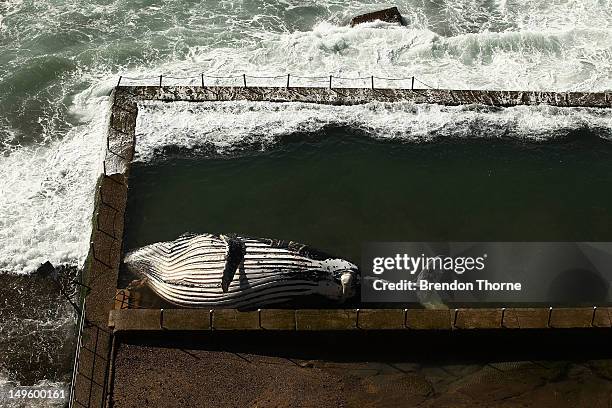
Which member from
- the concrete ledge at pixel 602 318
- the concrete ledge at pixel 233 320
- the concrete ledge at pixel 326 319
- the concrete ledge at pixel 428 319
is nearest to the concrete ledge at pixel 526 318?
the concrete ledge at pixel 602 318

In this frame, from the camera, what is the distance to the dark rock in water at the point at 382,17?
32969 mm

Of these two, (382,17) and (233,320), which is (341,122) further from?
(233,320)

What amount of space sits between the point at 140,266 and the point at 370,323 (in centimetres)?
686

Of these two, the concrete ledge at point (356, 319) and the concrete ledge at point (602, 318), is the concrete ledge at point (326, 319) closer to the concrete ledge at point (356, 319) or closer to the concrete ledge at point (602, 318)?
the concrete ledge at point (356, 319)

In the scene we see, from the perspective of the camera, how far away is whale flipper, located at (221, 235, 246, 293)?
68.3ft

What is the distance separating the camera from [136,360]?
20.5 metres

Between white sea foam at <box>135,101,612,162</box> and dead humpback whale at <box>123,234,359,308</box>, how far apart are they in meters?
6.09

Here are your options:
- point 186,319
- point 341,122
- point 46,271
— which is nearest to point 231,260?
point 186,319

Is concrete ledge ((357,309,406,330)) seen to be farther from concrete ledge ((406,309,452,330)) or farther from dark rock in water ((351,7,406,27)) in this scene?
dark rock in water ((351,7,406,27))

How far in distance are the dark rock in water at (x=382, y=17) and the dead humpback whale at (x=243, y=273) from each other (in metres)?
14.6

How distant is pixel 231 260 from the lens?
20.9m

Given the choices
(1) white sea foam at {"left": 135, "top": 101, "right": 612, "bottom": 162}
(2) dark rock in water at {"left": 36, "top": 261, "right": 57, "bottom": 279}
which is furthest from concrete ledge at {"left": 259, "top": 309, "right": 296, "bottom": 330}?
(1) white sea foam at {"left": 135, "top": 101, "right": 612, "bottom": 162}

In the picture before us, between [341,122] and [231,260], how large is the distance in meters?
8.65

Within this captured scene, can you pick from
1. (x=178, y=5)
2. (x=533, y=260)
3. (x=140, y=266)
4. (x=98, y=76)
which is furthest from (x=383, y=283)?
(x=178, y=5)
